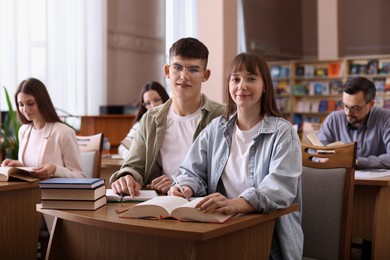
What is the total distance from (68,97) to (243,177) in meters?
5.98

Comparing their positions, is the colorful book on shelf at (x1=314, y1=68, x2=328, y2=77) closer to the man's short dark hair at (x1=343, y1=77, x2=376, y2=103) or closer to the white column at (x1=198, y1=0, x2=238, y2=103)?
the white column at (x1=198, y1=0, x2=238, y2=103)

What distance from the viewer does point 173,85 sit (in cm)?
267

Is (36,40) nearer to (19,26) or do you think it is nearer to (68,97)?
(19,26)

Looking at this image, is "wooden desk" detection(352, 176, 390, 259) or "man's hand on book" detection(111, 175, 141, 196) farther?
"wooden desk" detection(352, 176, 390, 259)

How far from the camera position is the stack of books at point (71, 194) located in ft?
6.91

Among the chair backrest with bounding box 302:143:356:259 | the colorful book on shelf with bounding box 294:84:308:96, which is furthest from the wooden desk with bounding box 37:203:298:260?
the colorful book on shelf with bounding box 294:84:308:96

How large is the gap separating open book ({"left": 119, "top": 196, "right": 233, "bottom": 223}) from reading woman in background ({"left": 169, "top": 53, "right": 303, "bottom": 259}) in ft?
0.65

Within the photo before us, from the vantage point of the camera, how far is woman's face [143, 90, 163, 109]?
5238mm

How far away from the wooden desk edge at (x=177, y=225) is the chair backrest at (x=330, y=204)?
73cm

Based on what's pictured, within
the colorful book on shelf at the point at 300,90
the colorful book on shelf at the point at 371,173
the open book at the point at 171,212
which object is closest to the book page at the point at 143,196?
the open book at the point at 171,212

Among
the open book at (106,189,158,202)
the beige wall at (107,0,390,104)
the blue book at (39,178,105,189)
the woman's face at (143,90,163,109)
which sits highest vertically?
the beige wall at (107,0,390,104)

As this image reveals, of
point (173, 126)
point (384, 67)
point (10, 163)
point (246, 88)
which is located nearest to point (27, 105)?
point (10, 163)

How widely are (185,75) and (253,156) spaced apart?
540mm

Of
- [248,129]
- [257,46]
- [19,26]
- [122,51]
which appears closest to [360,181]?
[248,129]
